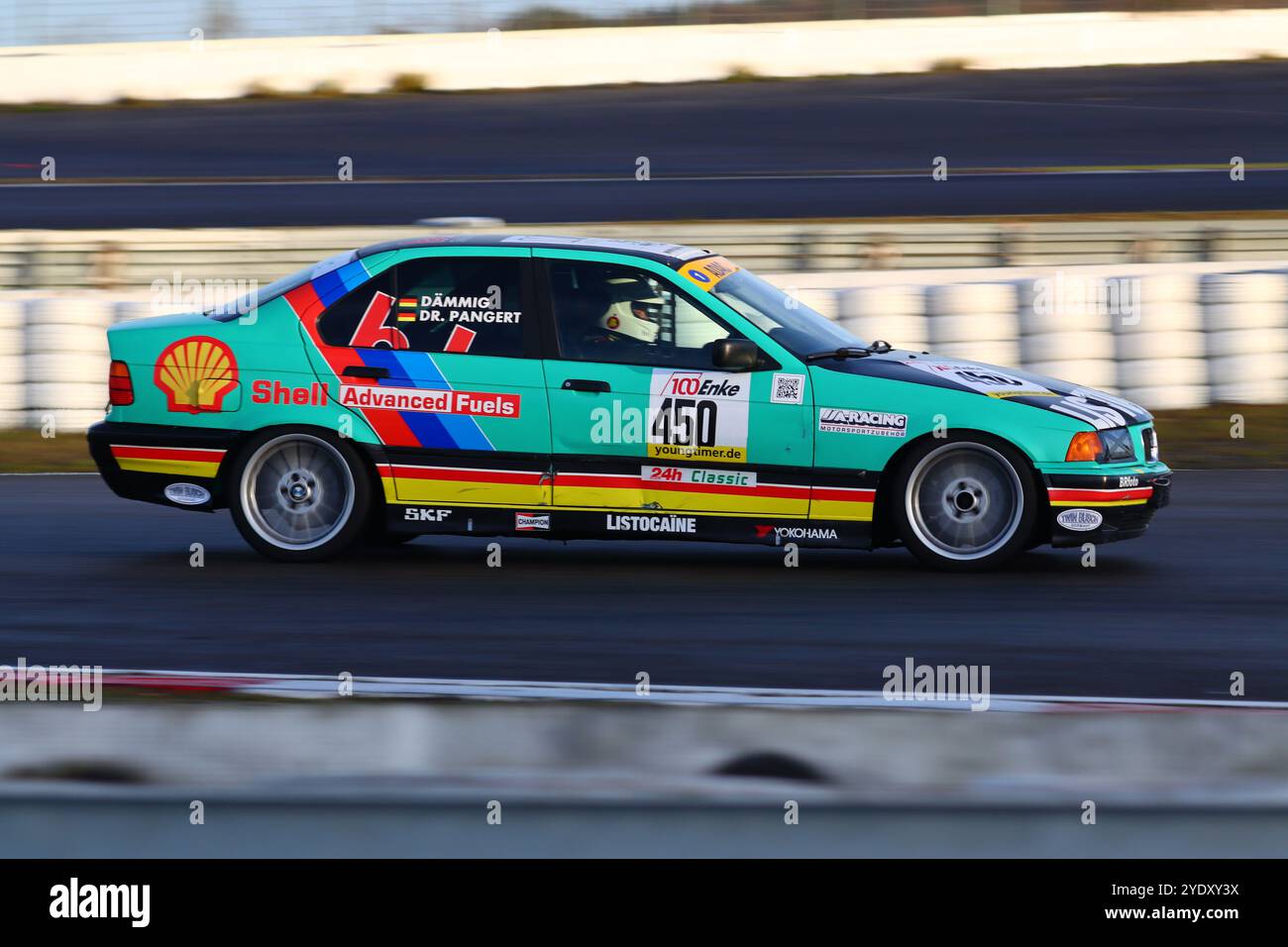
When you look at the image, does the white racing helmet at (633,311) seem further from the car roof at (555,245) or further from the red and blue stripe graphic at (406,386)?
the red and blue stripe graphic at (406,386)

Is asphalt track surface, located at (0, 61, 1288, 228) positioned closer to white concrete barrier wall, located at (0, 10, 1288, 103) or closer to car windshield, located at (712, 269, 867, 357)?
white concrete barrier wall, located at (0, 10, 1288, 103)

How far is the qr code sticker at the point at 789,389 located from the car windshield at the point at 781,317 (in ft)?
0.45

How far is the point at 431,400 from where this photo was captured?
750 cm

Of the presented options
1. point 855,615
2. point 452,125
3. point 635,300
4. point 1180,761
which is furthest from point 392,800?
point 452,125

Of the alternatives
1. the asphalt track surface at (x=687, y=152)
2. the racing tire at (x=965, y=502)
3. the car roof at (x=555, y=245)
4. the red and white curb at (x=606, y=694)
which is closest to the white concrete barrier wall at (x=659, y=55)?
the asphalt track surface at (x=687, y=152)

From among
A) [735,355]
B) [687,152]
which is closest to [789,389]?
[735,355]

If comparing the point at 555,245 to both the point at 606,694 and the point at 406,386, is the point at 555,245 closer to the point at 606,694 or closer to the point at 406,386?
the point at 406,386

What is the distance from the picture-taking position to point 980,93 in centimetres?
2444

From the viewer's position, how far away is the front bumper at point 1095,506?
721 centimetres

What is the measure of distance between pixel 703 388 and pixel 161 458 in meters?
2.50

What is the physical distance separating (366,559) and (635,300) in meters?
1.81

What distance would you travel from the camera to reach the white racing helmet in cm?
745

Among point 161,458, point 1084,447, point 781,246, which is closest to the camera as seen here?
point 1084,447
